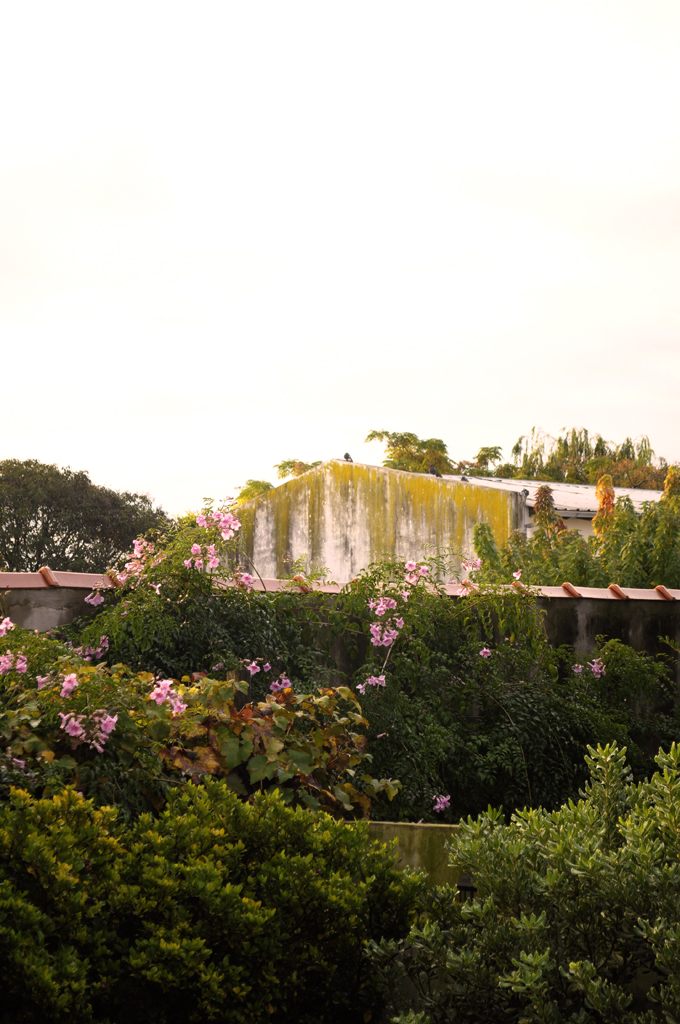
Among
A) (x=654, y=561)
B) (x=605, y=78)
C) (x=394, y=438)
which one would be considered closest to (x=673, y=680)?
(x=654, y=561)

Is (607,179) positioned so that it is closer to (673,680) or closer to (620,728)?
(673,680)

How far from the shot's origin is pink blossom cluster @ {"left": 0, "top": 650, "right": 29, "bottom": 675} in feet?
12.5

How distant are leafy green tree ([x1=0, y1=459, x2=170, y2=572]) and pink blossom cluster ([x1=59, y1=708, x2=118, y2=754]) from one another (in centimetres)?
2674

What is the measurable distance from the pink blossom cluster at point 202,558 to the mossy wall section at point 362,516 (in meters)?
13.4

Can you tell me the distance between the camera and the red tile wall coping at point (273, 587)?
538 cm

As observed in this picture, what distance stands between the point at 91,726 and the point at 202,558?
209 centimetres

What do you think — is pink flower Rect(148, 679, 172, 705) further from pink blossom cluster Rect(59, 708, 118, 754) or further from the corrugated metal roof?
the corrugated metal roof

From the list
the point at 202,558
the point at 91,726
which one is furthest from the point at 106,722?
the point at 202,558

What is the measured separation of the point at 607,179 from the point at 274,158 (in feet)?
11.4

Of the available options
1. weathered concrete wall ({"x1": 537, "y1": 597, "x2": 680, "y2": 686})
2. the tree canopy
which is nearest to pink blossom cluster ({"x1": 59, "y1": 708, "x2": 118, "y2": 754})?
weathered concrete wall ({"x1": 537, "y1": 597, "x2": 680, "y2": 686})

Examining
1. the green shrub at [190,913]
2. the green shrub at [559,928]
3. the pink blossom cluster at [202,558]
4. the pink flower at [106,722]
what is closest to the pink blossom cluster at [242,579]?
the pink blossom cluster at [202,558]

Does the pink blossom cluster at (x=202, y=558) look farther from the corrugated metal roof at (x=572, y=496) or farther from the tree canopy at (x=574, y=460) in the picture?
the tree canopy at (x=574, y=460)

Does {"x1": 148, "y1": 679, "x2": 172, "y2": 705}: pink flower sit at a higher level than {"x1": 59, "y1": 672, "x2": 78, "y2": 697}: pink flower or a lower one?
lower

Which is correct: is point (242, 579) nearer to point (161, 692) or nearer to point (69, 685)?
point (161, 692)
